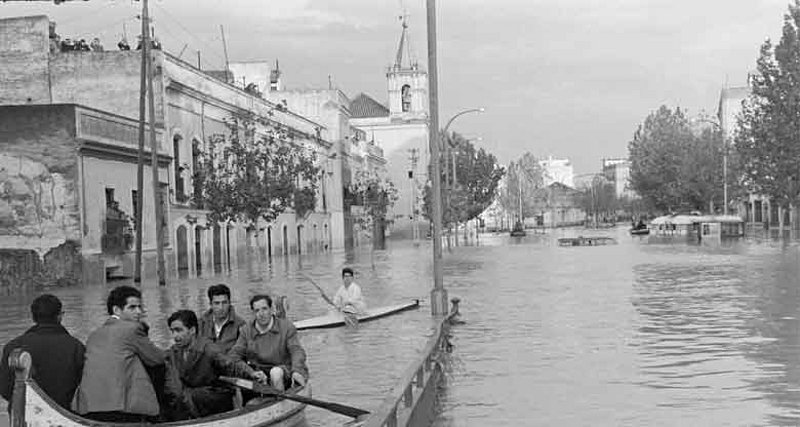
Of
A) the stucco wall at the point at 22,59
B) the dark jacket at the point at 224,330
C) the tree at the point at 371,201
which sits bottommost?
the dark jacket at the point at 224,330

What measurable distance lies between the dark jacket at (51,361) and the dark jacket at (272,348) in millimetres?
2280

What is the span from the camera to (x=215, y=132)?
50.1 m

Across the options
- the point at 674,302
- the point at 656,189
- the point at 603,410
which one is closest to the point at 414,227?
the point at 656,189

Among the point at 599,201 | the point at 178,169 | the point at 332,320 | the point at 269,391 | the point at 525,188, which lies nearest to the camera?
the point at 269,391

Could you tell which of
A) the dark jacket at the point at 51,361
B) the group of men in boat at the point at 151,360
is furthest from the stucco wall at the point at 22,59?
the dark jacket at the point at 51,361

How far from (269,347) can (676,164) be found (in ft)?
295

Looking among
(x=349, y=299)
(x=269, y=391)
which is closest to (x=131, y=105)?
→ (x=349, y=299)

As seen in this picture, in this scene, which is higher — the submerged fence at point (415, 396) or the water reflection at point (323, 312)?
the submerged fence at point (415, 396)

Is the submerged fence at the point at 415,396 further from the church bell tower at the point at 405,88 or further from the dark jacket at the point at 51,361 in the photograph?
the church bell tower at the point at 405,88

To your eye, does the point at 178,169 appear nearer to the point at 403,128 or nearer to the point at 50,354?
the point at 50,354

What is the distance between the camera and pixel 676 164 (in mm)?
96438

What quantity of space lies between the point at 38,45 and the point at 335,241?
37.2 m

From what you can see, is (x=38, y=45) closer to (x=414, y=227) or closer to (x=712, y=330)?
(x=712, y=330)

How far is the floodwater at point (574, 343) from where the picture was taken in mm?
11422
